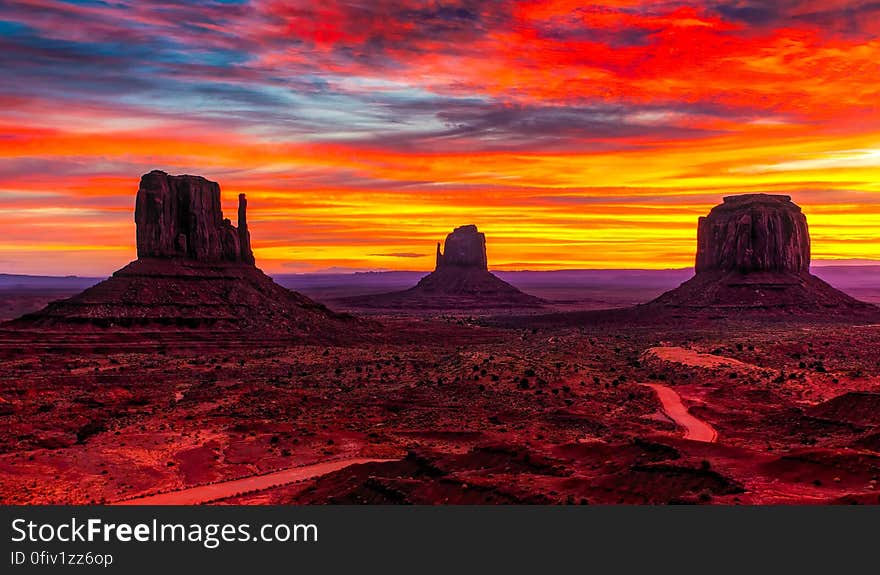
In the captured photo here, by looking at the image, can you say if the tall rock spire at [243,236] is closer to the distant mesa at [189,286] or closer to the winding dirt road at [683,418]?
the distant mesa at [189,286]

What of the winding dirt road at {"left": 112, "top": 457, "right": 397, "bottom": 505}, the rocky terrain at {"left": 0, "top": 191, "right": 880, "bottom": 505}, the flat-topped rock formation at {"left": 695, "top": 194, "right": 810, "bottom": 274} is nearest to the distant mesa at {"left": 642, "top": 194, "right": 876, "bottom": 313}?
the flat-topped rock formation at {"left": 695, "top": 194, "right": 810, "bottom": 274}

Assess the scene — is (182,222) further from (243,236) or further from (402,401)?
(402,401)

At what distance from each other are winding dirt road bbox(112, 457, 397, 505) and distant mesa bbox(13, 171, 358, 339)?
6529cm

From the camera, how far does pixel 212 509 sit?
1902 centimetres

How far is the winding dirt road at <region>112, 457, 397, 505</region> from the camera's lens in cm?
3117

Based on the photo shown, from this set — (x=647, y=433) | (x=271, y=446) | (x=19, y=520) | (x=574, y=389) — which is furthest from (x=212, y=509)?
(x=574, y=389)

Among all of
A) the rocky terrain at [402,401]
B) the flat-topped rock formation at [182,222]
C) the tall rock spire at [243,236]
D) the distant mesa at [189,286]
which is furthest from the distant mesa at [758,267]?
the flat-topped rock formation at [182,222]

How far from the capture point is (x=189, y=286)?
348 feet

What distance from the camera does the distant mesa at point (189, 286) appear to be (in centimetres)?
9819

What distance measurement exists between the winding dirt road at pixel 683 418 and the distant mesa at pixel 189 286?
56.3 metres

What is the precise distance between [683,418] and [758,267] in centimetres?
A: 10313

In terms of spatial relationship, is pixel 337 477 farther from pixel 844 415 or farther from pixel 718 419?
pixel 844 415

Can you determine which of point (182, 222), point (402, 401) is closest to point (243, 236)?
point (182, 222)

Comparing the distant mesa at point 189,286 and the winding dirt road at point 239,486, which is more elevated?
the distant mesa at point 189,286
